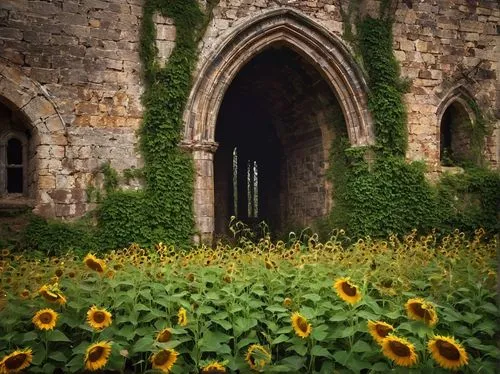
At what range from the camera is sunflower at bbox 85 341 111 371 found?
93.6 inches

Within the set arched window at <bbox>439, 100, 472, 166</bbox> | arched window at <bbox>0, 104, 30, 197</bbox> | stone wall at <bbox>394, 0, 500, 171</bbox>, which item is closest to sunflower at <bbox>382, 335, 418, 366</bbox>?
arched window at <bbox>0, 104, 30, 197</bbox>

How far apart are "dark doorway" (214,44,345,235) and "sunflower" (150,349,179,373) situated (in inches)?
309

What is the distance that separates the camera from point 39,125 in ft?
24.6

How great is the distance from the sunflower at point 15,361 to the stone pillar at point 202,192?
5858mm

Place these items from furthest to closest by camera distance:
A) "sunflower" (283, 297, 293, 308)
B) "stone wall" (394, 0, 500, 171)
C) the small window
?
"stone wall" (394, 0, 500, 171) < the small window < "sunflower" (283, 297, 293, 308)

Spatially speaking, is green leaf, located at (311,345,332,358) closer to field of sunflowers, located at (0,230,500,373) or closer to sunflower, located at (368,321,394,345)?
field of sunflowers, located at (0,230,500,373)

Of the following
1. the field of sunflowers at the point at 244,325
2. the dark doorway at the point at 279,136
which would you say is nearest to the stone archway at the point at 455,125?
the dark doorway at the point at 279,136

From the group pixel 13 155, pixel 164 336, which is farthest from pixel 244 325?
pixel 13 155

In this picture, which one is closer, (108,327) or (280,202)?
(108,327)

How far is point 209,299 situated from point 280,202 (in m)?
9.32

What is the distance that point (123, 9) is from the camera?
807 centimetres

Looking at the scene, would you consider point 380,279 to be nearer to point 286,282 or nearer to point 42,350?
point 286,282

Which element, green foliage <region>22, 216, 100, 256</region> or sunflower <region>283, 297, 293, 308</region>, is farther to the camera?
green foliage <region>22, 216, 100, 256</region>

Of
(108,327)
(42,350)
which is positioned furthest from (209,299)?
(42,350)
